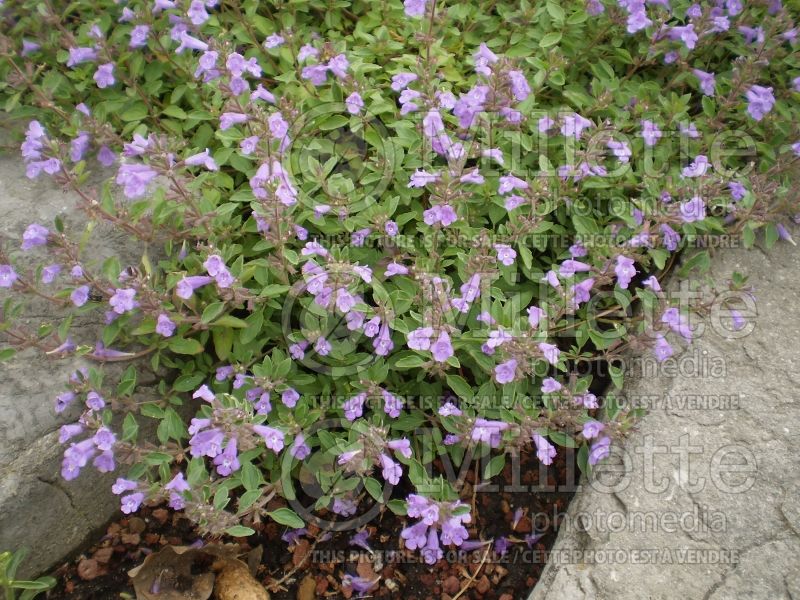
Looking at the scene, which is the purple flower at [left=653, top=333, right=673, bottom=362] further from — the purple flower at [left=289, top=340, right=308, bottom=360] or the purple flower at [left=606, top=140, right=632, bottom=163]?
the purple flower at [left=289, top=340, right=308, bottom=360]

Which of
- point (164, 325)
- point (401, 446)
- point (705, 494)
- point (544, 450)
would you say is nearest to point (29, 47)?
point (164, 325)

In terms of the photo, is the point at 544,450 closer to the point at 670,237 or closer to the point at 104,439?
the point at 670,237

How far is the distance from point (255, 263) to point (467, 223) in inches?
44.0

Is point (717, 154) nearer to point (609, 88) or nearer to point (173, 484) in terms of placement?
point (609, 88)

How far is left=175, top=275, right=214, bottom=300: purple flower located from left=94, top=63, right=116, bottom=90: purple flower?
1.55m

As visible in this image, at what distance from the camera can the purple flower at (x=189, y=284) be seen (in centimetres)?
298

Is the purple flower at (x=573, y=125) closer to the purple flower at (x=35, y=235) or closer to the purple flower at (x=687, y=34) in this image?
the purple flower at (x=687, y=34)

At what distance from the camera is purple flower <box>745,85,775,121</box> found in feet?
12.2

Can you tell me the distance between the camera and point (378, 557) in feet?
11.5

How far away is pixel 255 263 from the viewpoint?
3307 millimetres

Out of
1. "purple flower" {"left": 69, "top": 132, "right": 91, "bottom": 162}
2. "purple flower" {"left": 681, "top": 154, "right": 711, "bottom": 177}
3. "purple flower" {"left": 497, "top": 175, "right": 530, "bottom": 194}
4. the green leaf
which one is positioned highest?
"purple flower" {"left": 681, "top": 154, "right": 711, "bottom": 177}

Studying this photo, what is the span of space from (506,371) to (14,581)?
2.36 meters

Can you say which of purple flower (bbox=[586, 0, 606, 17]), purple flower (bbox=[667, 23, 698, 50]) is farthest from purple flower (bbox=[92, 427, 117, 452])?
purple flower (bbox=[667, 23, 698, 50])

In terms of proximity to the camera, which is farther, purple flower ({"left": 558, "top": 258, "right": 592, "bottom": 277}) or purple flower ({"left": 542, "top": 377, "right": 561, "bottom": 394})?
purple flower ({"left": 558, "top": 258, "right": 592, "bottom": 277})
